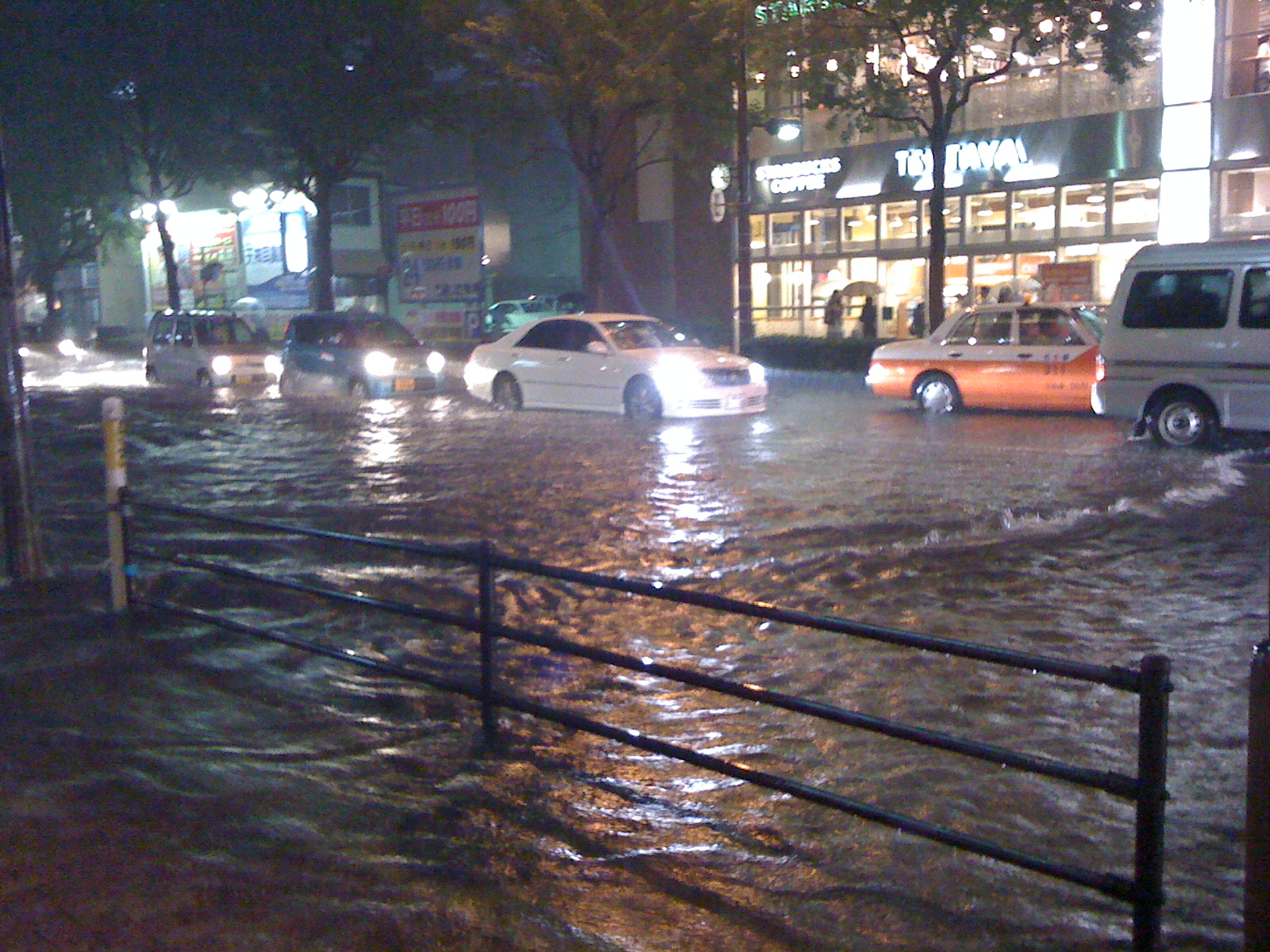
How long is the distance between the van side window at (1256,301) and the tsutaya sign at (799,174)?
65.3 ft

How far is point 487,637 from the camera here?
566cm

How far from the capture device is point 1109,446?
1538 cm

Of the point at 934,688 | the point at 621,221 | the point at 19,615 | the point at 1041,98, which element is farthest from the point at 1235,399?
the point at 621,221

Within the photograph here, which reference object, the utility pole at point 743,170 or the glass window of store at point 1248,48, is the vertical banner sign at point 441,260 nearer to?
the utility pole at point 743,170

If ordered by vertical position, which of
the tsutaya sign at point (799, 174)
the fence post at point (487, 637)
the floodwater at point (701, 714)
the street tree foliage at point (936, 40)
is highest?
the street tree foliage at point (936, 40)

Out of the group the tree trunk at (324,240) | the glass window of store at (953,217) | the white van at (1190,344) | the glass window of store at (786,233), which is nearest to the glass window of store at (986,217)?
the glass window of store at (953,217)

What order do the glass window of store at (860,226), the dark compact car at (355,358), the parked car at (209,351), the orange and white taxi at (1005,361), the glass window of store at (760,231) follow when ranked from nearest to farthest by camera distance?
1. the orange and white taxi at (1005,361)
2. the dark compact car at (355,358)
3. the parked car at (209,351)
4. the glass window of store at (860,226)
5. the glass window of store at (760,231)

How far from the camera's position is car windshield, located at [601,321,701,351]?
1945 cm

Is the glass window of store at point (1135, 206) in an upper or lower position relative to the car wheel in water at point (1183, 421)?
upper

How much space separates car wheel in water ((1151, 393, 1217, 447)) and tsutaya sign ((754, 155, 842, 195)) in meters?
19.5

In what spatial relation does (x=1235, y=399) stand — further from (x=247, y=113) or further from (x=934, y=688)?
(x=247, y=113)

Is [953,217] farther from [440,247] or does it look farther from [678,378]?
[440,247]

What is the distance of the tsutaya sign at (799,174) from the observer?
110 ft

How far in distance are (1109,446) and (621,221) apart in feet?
91.3
